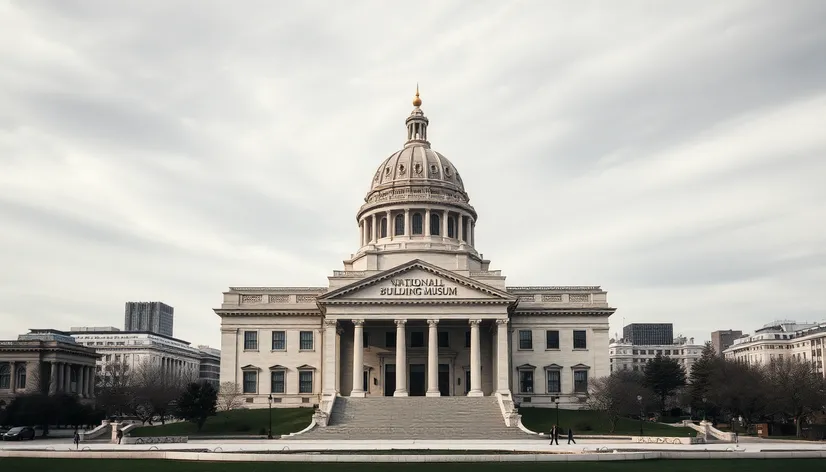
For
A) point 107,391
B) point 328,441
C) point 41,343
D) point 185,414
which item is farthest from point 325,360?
point 41,343

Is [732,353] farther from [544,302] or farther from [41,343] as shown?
[41,343]

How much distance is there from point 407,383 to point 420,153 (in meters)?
29.7

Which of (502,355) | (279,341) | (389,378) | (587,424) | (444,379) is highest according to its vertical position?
(279,341)

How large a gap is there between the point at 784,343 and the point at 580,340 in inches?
3546

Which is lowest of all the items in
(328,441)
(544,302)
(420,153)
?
(328,441)

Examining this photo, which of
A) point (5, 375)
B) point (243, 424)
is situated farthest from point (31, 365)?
point (243, 424)

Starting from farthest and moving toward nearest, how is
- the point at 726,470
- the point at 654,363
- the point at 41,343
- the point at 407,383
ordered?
the point at 41,343 → the point at 654,363 → the point at 407,383 → the point at 726,470

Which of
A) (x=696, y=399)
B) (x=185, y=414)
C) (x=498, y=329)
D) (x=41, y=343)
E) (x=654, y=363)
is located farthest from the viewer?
(x=41, y=343)

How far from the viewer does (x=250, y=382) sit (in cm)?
8856

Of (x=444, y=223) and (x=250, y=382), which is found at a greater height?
(x=444, y=223)

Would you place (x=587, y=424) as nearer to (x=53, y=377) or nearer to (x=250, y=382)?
(x=250, y=382)

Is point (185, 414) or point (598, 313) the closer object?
point (185, 414)

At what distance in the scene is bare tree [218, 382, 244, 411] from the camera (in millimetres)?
84175

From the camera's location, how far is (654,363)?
4397 inches
